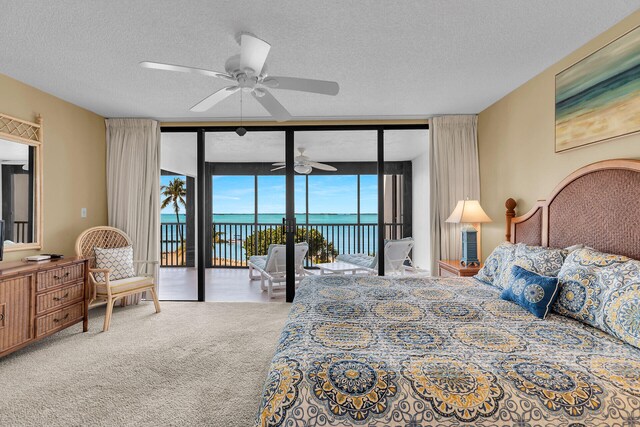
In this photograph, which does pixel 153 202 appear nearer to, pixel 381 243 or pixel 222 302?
pixel 222 302

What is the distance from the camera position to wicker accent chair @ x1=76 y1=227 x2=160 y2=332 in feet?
11.2

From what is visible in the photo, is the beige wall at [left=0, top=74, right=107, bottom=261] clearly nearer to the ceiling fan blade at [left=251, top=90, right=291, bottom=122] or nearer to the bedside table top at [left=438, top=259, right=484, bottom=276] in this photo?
the ceiling fan blade at [left=251, top=90, right=291, bottom=122]

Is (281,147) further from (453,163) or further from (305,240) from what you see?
(453,163)

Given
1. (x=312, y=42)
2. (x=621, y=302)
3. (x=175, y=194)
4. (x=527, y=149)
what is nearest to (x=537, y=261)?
(x=621, y=302)

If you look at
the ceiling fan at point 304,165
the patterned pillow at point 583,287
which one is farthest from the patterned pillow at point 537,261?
the ceiling fan at point 304,165

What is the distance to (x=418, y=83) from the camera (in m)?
3.16

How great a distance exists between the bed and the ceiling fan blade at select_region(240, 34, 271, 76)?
1642mm

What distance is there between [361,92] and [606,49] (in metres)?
1.97

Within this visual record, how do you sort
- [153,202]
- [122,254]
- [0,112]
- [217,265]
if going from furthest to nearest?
1. [217,265]
2. [153,202]
3. [122,254]
4. [0,112]

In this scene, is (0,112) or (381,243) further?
(381,243)

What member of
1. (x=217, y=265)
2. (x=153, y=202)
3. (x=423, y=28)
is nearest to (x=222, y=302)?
(x=217, y=265)

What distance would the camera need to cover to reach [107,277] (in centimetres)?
340

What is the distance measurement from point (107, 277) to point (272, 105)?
2.59 m

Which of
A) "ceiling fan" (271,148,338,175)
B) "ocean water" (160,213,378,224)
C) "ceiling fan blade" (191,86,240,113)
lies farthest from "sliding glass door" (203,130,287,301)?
"ceiling fan blade" (191,86,240,113)
